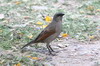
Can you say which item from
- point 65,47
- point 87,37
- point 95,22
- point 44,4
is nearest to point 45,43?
point 65,47

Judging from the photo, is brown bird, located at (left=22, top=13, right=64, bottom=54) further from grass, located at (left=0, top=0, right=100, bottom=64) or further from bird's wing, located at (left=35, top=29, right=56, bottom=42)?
grass, located at (left=0, top=0, right=100, bottom=64)

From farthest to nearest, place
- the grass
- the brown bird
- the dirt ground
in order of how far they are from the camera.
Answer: the grass
the brown bird
the dirt ground

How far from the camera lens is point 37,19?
32.8 feet

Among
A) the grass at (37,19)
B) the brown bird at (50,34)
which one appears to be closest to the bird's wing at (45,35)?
the brown bird at (50,34)

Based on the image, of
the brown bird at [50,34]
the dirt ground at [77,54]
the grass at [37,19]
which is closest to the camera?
the dirt ground at [77,54]

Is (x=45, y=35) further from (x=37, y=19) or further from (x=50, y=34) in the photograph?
(x=37, y=19)

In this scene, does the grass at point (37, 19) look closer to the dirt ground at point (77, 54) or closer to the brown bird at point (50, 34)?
the dirt ground at point (77, 54)

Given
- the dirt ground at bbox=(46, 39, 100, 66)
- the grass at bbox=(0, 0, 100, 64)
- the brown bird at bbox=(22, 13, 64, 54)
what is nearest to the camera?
the dirt ground at bbox=(46, 39, 100, 66)

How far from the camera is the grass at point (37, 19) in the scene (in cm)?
860

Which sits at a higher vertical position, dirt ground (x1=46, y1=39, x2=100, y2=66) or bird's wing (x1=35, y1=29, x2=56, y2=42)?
bird's wing (x1=35, y1=29, x2=56, y2=42)

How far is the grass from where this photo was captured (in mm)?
8602

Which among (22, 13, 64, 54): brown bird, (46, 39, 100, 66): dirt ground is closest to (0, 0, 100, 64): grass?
(46, 39, 100, 66): dirt ground

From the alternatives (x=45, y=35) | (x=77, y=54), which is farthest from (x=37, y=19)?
(x=77, y=54)

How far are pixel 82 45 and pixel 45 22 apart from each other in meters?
1.85
